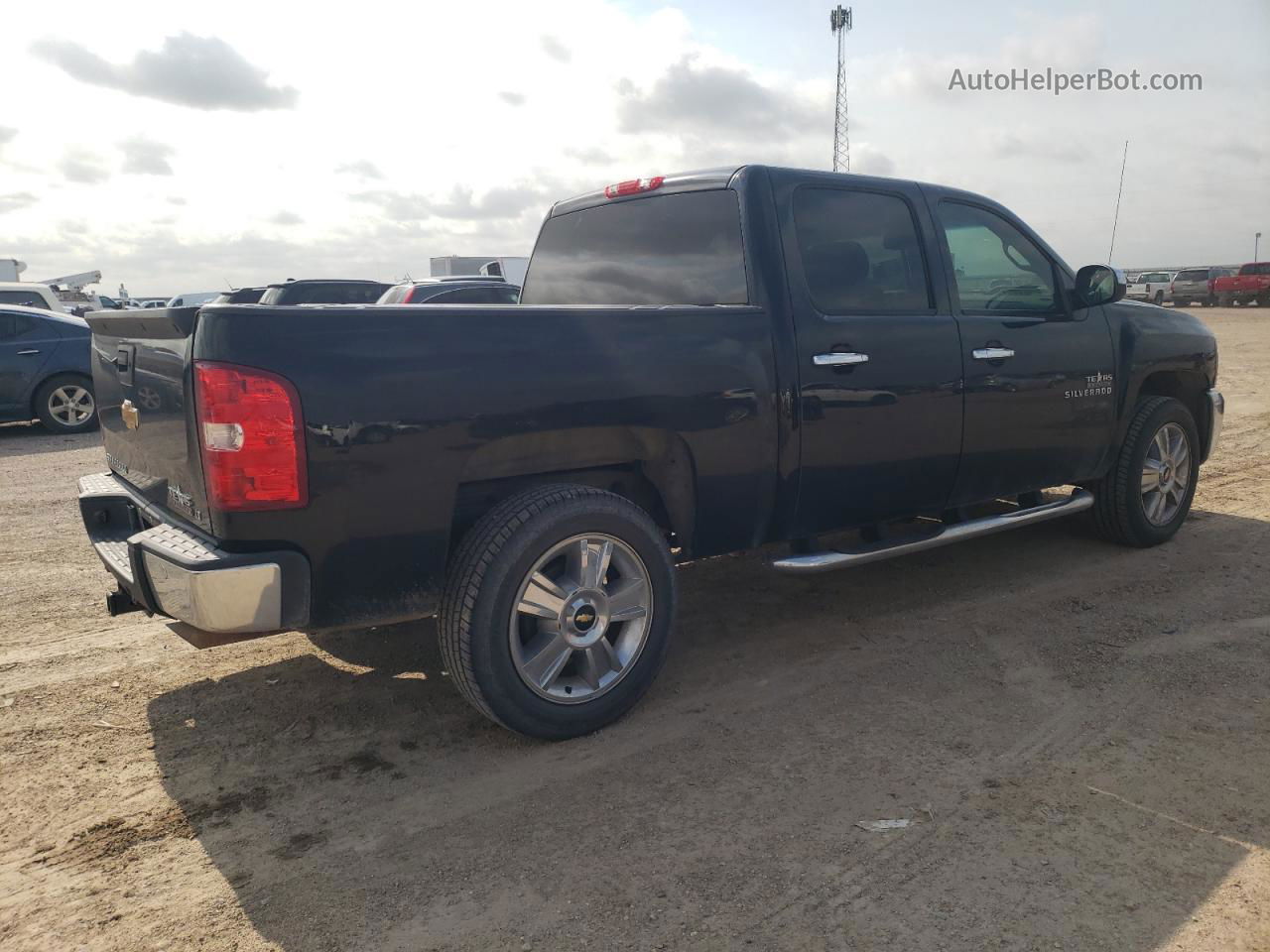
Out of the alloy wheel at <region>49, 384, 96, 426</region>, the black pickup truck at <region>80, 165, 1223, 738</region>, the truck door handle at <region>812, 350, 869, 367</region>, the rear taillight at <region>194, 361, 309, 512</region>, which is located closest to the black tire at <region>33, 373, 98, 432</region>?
the alloy wheel at <region>49, 384, 96, 426</region>

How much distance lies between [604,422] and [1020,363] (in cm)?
233

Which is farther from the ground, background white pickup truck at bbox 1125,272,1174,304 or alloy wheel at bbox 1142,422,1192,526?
background white pickup truck at bbox 1125,272,1174,304

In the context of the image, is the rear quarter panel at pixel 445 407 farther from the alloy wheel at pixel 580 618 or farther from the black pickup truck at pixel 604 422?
the alloy wheel at pixel 580 618

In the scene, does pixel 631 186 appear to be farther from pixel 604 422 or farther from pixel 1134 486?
pixel 1134 486

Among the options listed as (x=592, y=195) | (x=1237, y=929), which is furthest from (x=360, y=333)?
(x=1237, y=929)

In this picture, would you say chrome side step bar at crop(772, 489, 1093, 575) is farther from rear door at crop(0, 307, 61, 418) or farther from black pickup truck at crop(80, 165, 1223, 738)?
rear door at crop(0, 307, 61, 418)

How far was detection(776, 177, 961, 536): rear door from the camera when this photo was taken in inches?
154

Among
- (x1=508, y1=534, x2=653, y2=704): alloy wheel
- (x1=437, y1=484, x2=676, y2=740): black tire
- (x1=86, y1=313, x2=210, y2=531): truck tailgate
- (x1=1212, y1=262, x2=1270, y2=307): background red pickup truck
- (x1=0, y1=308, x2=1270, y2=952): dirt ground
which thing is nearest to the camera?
(x1=0, y1=308, x2=1270, y2=952): dirt ground

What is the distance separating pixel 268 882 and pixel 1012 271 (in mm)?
4209

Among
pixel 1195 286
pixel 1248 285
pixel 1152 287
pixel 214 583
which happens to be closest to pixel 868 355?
pixel 214 583

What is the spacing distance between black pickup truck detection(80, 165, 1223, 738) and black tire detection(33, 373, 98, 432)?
828 centimetres

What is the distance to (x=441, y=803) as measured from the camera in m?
3.04

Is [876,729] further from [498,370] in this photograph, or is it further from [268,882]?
[268,882]

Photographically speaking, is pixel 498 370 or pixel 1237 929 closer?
pixel 1237 929
